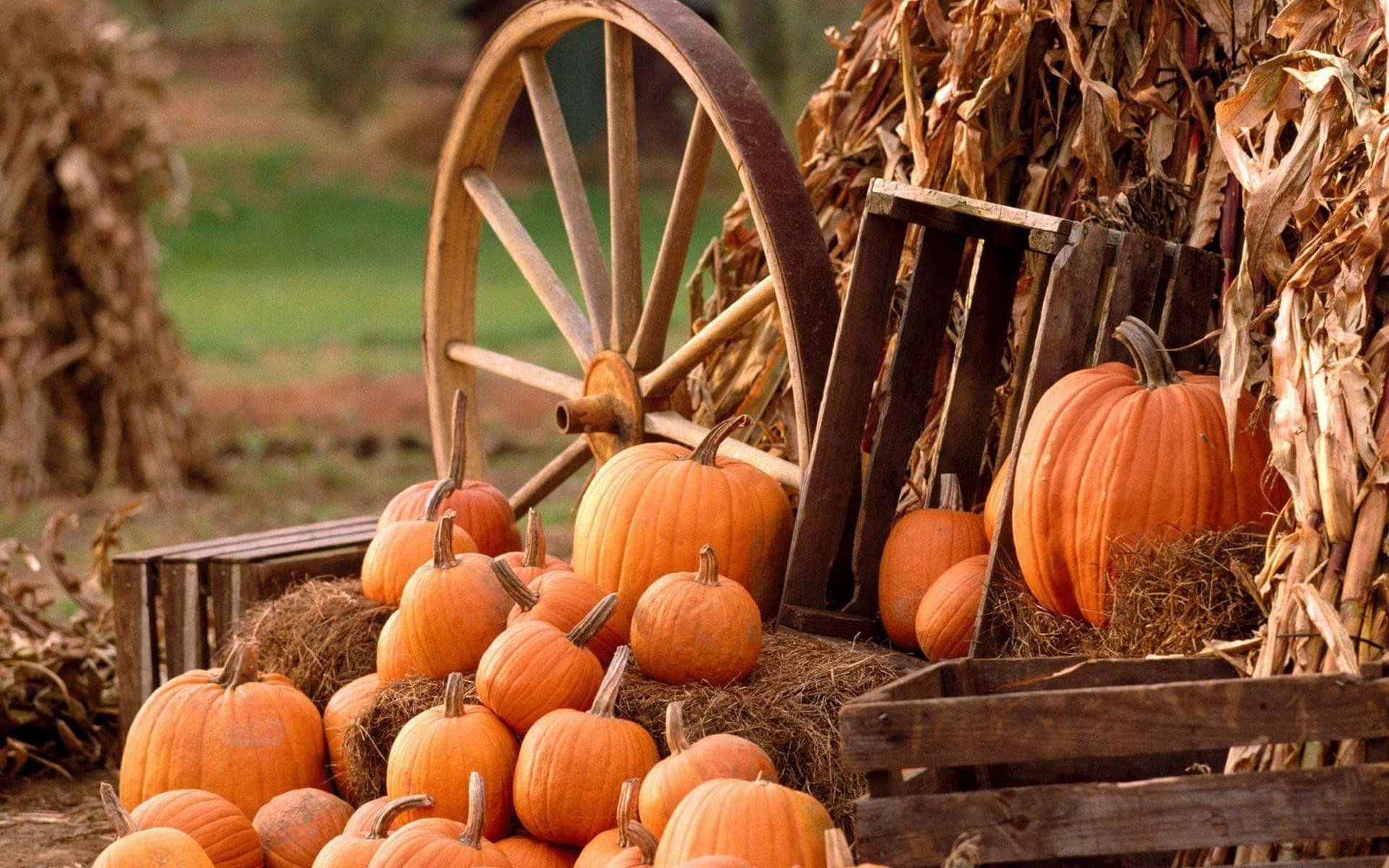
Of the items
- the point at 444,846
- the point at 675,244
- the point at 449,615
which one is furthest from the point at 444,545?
the point at 675,244

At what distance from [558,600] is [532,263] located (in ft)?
4.76

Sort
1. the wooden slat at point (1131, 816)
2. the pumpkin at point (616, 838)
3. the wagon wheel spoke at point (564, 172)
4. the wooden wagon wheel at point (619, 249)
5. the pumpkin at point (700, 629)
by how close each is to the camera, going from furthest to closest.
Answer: the wagon wheel spoke at point (564, 172) → the wooden wagon wheel at point (619, 249) → the pumpkin at point (700, 629) → the pumpkin at point (616, 838) → the wooden slat at point (1131, 816)

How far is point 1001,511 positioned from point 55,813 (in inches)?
88.9

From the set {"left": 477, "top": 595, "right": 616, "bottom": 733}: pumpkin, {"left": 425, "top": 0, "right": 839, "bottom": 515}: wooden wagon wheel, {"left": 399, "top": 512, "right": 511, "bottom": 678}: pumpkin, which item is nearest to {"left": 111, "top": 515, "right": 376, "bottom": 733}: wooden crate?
{"left": 425, "top": 0, "right": 839, "bottom": 515}: wooden wagon wheel

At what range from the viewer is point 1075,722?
1806 millimetres

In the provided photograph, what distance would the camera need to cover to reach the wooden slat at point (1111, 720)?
5.91 ft

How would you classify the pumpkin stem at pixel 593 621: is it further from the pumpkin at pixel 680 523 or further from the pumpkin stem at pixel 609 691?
the pumpkin at pixel 680 523

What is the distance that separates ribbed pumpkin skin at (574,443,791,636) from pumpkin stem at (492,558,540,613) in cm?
19

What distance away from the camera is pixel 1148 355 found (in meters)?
2.41


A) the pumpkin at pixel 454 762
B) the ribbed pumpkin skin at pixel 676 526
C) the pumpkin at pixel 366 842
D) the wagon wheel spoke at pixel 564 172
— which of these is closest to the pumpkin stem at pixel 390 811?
the pumpkin at pixel 366 842

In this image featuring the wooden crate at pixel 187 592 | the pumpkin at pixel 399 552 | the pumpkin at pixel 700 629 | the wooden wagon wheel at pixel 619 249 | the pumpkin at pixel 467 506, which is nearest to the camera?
the pumpkin at pixel 700 629

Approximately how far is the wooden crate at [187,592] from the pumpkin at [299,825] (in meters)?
0.93

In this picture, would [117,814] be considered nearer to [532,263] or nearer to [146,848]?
[146,848]

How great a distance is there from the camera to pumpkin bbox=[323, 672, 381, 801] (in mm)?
2889
